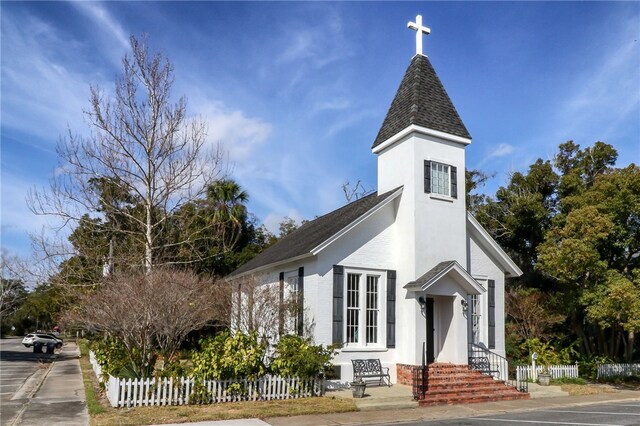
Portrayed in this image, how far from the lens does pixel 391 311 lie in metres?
17.4

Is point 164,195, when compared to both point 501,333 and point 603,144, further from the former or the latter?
point 603,144

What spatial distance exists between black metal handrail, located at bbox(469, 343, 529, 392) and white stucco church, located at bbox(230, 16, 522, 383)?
328 millimetres

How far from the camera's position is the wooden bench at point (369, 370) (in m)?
16.2

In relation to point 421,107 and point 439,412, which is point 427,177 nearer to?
point 421,107

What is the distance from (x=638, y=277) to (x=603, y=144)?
27.5ft

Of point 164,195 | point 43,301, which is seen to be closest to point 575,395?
point 164,195

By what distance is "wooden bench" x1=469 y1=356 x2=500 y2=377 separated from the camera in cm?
1750

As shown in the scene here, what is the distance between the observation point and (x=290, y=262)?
1906 centimetres

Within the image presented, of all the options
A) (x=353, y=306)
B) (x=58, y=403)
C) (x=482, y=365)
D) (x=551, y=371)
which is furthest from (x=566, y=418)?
(x=58, y=403)

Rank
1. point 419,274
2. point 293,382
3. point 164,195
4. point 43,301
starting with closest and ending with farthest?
point 293,382
point 419,274
point 164,195
point 43,301

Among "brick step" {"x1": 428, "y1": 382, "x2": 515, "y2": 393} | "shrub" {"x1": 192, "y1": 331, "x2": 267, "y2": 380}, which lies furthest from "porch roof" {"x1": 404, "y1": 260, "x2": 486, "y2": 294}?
"shrub" {"x1": 192, "y1": 331, "x2": 267, "y2": 380}

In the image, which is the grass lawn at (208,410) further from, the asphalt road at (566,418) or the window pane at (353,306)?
the window pane at (353,306)

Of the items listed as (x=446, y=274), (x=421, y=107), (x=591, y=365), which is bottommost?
(x=591, y=365)

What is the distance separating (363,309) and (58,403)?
9.31 metres
